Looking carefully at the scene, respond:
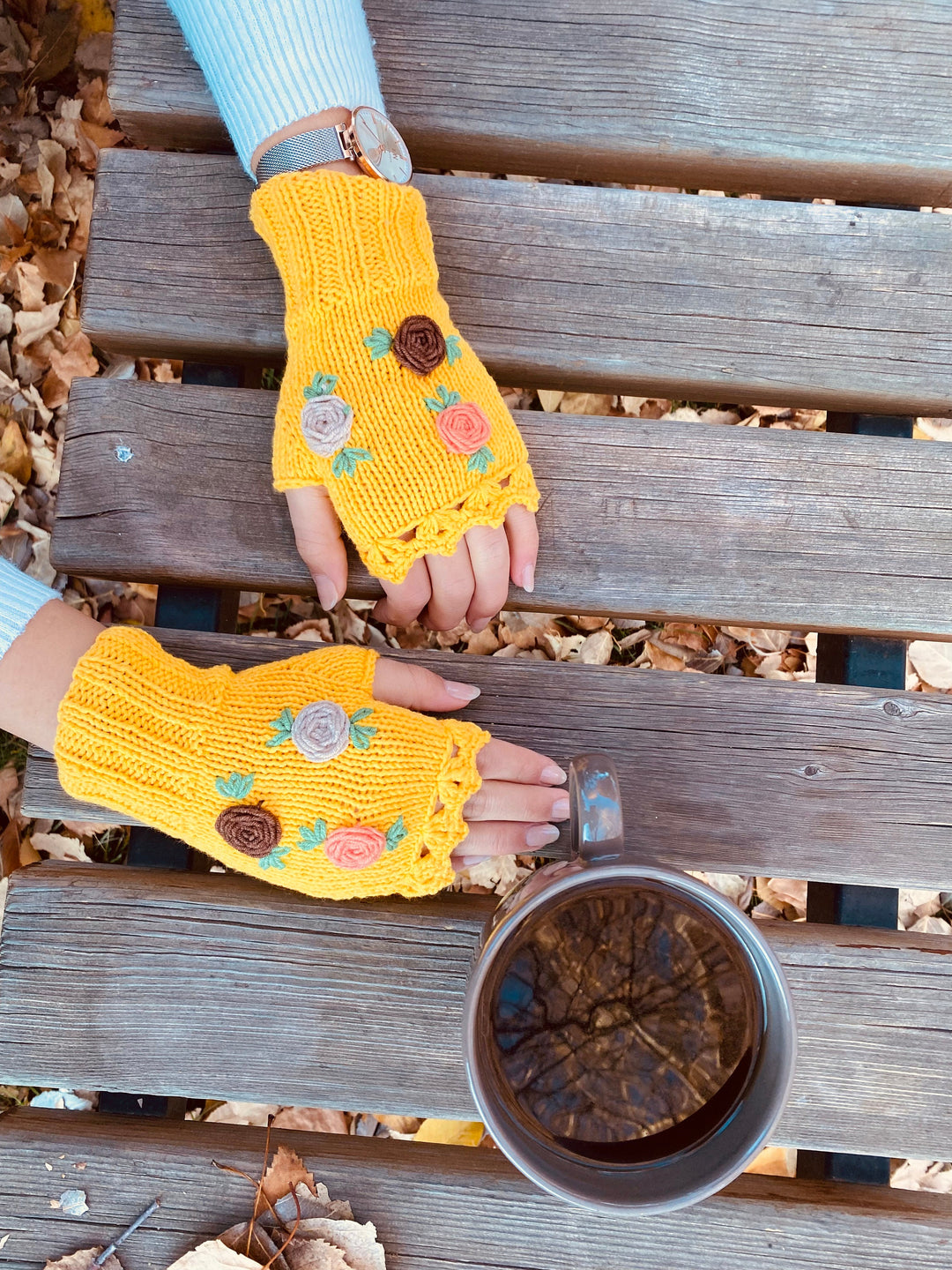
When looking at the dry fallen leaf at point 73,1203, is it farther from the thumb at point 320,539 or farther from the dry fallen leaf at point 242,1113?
the thumb at point 320,539

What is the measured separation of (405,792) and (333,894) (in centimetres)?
12

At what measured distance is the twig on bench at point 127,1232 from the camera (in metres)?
0.78

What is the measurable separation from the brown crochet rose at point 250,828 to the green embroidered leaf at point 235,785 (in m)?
0.01

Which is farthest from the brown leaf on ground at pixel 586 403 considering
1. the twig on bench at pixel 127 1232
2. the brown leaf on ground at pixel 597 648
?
the twig on bench at pixel 127 1232

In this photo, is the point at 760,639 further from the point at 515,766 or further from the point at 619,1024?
the point at 619,1024

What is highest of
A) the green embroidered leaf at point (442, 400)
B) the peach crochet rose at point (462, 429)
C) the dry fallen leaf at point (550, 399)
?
the dry fallen leaf at point (550, 399)

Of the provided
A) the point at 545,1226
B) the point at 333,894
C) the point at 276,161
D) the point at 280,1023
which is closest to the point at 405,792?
the point at 333,894

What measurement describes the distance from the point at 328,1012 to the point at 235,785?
0.24 meters

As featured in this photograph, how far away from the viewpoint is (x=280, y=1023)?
2.64 feet

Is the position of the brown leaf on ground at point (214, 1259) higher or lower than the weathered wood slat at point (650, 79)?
lower

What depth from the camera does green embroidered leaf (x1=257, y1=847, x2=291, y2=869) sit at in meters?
0.72

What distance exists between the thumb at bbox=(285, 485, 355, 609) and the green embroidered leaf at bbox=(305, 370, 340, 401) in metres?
0.08

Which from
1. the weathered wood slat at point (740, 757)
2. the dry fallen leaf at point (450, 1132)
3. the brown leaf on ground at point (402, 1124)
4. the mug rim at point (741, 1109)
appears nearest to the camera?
the mug rim at point (741, 1109)

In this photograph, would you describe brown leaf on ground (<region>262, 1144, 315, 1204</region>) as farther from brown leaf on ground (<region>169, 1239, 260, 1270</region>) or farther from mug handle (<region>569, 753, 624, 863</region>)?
mug handle (<region>569, 753, 624, 863</region>)
